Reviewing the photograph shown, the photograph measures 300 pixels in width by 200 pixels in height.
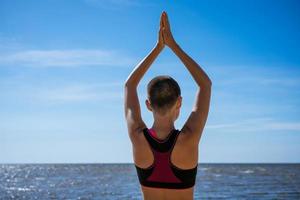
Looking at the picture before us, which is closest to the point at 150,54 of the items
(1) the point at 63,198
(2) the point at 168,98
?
(2) the point at 168,98

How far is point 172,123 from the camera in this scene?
3.18 metres

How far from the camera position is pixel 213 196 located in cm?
3519

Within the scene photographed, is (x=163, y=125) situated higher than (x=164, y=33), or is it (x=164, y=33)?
(x=164, y=33)

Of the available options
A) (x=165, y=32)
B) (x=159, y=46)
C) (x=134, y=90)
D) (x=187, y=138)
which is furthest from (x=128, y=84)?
(x=187, y=138)

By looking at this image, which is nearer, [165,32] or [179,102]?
[179,102]

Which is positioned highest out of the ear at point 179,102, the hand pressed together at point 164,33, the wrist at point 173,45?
the hand pressed together at point 164,33

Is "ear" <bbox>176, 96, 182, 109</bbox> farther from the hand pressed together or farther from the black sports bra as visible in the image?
the hand pressed together

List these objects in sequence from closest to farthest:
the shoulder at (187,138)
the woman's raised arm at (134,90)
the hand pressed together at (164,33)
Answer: the shoulder at (187,138) → the woman's raised arm at (134,90) → the hand pressed together at (164,33)

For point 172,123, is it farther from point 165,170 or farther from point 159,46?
point 159,46

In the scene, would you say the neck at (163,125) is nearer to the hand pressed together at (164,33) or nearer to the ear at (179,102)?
the ear at (179,102)

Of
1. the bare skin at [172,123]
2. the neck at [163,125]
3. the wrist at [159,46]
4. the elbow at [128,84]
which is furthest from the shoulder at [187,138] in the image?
the wrist at [159,46]

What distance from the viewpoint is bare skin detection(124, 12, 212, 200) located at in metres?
3.05

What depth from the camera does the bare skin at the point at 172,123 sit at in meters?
3.05

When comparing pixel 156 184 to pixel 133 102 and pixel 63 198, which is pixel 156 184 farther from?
pixel 63 198
